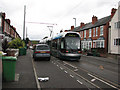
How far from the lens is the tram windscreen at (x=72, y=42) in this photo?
51.3 feet

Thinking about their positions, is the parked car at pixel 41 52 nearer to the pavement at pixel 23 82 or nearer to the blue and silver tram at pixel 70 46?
the blue and silver tram at pixel 70 46

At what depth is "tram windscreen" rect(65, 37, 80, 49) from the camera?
15.6 m

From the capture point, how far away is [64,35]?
16.0 meters

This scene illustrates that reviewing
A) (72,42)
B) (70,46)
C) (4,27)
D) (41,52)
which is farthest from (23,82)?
(4,27)

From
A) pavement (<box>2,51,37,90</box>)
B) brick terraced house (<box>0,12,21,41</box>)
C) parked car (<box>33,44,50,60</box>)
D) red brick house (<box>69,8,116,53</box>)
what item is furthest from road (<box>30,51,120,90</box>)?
red brick house (<box>69,8,116,53</box>)

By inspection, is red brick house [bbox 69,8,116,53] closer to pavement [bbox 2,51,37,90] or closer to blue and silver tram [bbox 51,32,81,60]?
blue and silver tram [bbox 51,32,81,60]

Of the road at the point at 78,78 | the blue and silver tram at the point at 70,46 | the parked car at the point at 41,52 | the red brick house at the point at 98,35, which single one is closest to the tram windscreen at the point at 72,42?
the blue and silver tram at the point at 70,46

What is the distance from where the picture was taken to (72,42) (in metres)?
15.8

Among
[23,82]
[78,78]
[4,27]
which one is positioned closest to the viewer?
[23,82]

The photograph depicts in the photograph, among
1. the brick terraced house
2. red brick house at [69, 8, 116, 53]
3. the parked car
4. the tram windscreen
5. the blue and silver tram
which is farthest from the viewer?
red brick house at [69, 8, 116, 53]

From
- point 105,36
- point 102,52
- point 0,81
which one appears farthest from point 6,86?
point 105,36

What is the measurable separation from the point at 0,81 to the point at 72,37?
1062 centimetres

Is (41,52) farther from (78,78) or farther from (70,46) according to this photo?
(78,78)

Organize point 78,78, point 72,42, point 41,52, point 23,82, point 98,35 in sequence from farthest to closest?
point 98,35
point 72,42
point 41,52
point 78,78
point 23,82
